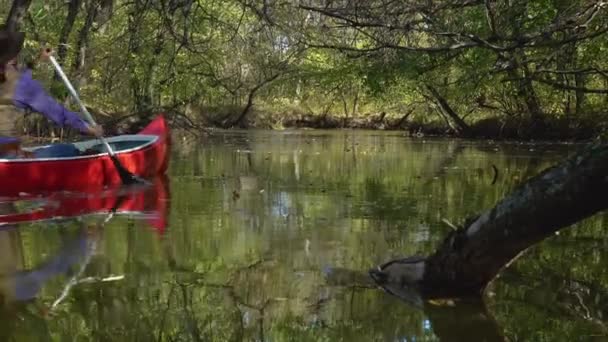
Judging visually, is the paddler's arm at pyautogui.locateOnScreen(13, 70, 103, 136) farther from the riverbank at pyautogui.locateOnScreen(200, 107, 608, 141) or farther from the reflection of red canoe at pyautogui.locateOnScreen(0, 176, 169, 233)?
the riverbank at pyautogui.locateOnScreen(200, 107, 608, 141)

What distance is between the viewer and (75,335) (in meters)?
3.64

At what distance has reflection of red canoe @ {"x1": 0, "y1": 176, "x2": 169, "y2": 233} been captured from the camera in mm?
7246

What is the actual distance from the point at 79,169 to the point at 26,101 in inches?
44.8

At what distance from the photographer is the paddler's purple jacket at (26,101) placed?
27.7 feet

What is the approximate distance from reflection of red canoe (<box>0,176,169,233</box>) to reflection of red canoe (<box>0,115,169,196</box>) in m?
0.18

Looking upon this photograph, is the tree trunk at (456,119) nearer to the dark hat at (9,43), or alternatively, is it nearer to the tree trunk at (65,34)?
the tree trunk at (65,34)

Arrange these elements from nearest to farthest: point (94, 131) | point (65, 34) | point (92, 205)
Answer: point (92, 205), point (94, 131), point (65, 34)

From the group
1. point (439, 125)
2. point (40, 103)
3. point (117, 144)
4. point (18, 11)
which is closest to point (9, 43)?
point (40, 103)

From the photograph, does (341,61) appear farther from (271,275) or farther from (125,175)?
(271,275)

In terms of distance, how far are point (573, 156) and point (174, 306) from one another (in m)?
2.35

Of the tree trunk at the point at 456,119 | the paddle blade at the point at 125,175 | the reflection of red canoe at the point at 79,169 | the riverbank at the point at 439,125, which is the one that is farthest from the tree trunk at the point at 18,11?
the tree trunk at the point at 456,119

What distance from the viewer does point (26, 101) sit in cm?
937

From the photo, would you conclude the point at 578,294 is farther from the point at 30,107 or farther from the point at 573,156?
the point at 30,107

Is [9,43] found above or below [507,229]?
above
